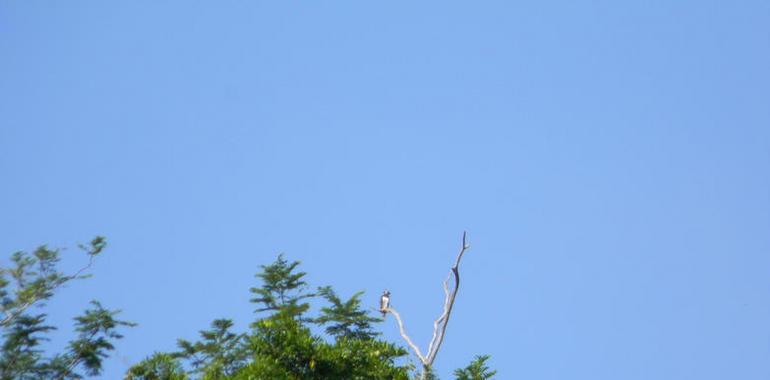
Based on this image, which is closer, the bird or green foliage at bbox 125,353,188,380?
green foliage at bbox 125,353,188,380

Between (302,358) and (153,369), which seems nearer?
(302,358)

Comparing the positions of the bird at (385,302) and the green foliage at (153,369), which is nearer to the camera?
the green foliage at (153,369)

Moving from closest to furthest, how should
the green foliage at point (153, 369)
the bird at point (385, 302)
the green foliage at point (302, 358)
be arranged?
the green foliage at point (302, 358), the green foliage at point (153, 369), the bird at point (385, 302)

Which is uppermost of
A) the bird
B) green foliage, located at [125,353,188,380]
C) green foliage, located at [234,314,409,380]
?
the bird

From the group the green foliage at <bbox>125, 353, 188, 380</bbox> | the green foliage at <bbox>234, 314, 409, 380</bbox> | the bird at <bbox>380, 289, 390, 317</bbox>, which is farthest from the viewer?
the bird at <bbox>380, 289, 390, 317</bbox>

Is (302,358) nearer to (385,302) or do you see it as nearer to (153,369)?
(153,369)

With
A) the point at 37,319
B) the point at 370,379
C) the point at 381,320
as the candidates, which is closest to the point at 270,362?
the point at 370,379

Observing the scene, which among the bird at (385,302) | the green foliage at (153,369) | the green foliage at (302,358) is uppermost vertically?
the bird at (385,302)

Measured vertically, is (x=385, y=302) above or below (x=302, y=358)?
above

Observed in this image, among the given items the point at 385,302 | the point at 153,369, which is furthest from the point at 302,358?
the point at 385,302

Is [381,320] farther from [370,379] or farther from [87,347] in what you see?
[370,379]

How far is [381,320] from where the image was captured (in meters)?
26.0

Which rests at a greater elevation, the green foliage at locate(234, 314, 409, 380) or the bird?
the bird

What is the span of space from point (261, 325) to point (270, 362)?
28.4 inches
